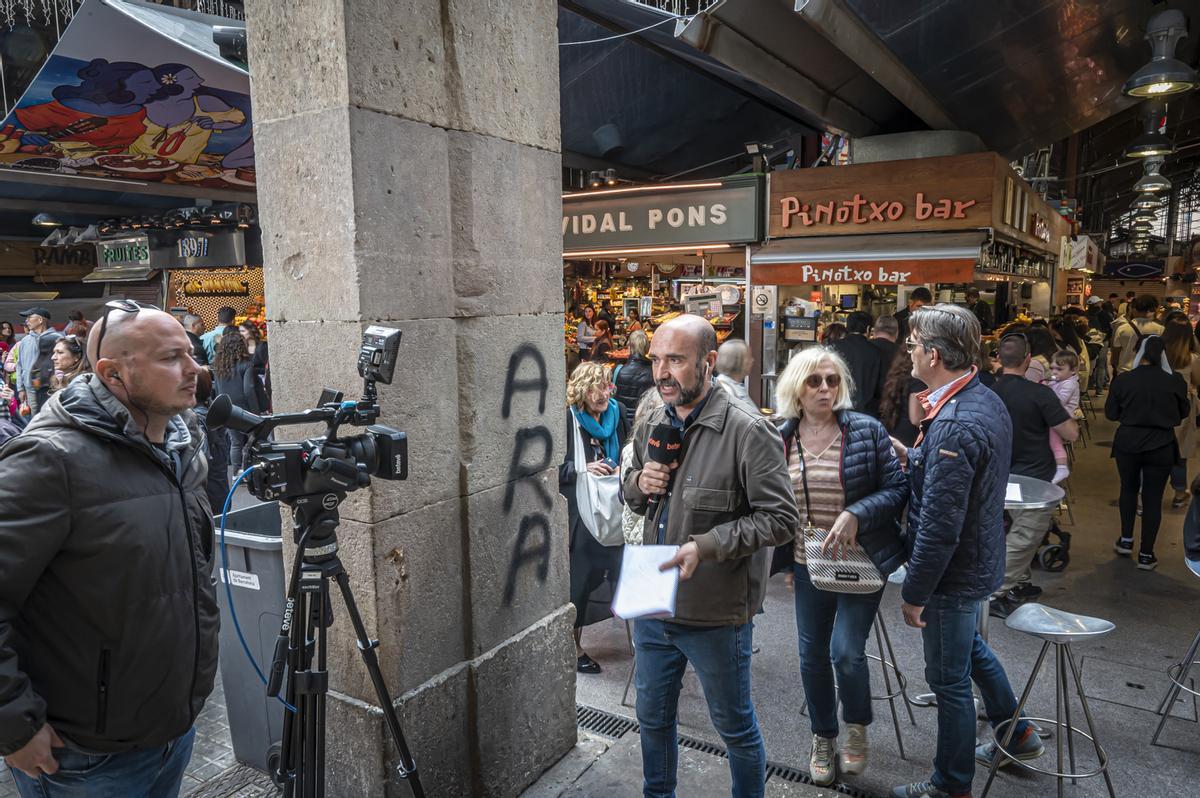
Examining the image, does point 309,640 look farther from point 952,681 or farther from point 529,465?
point 952,681

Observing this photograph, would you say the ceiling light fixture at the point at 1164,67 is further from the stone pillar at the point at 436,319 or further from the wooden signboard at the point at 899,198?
the stone pillar at the point at 436,319

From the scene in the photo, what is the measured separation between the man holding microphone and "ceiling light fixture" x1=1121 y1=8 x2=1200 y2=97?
721cm

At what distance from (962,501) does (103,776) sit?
3.02 meters

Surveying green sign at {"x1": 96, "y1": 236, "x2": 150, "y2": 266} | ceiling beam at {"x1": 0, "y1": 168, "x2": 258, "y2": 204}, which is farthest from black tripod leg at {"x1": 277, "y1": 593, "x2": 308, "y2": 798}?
green sign at {"x1": 96, "y1": 236, "x2": 150, "y2": 266}

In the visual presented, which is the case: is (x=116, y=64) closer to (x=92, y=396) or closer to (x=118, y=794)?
(x=92, y=396)

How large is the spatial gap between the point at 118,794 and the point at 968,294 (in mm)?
13367

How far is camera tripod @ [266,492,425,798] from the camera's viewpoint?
2.25 metres

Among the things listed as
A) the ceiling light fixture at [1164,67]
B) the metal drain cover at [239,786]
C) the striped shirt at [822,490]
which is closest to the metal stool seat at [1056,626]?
the striped shirt at [822,490]

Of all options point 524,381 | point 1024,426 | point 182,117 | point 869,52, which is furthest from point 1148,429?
point 182,117

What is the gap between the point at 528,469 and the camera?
343 cm

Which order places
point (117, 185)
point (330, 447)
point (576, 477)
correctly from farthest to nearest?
point (117, 185) → point (576, 477) → point (330, 447)

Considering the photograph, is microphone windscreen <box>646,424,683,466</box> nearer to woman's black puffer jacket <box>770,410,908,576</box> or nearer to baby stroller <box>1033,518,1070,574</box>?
woman's black puffer jacket <box>770,410,908,576</box>

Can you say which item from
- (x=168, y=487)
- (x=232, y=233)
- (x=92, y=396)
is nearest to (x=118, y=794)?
(x=168, y=487)

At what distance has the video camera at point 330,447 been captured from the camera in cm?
214
